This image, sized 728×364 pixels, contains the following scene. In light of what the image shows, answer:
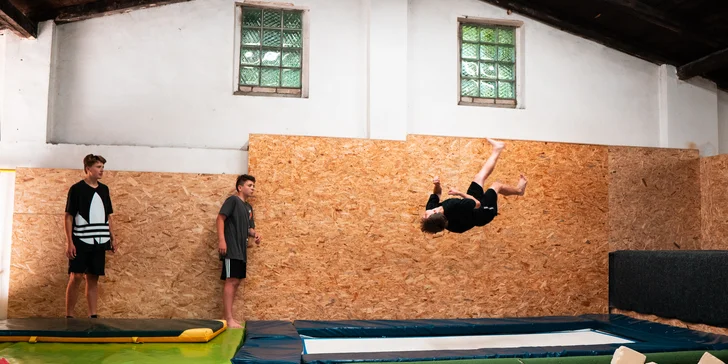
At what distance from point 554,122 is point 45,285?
5747mm

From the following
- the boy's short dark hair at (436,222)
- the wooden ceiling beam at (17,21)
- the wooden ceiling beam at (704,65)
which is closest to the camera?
the boy's short dark hair at (436,222)

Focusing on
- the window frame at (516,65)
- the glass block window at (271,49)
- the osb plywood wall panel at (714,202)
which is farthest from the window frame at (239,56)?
the osb plywood wall panel at (714,202)

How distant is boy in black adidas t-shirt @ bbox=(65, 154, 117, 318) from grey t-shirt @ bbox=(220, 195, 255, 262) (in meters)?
1.06

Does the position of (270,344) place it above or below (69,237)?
below

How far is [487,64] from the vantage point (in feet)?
24.7

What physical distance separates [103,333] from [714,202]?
257 inches

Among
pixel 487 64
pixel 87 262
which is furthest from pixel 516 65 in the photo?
pixel 87 262

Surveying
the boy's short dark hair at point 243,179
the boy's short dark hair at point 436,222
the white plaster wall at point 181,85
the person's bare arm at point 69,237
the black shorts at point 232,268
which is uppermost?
the white plaster wall at point 181,85

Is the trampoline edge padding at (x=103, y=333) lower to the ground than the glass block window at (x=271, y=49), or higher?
lower

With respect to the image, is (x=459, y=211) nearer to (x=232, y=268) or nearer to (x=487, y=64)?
(x=232, y=268)

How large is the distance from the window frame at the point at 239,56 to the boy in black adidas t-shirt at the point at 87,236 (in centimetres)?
184

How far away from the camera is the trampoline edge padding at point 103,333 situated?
4508 mm

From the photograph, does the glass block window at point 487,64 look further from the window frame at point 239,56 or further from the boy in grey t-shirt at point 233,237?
the boy in grey t-shirt at point 233,237

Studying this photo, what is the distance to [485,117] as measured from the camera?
24.0ft
